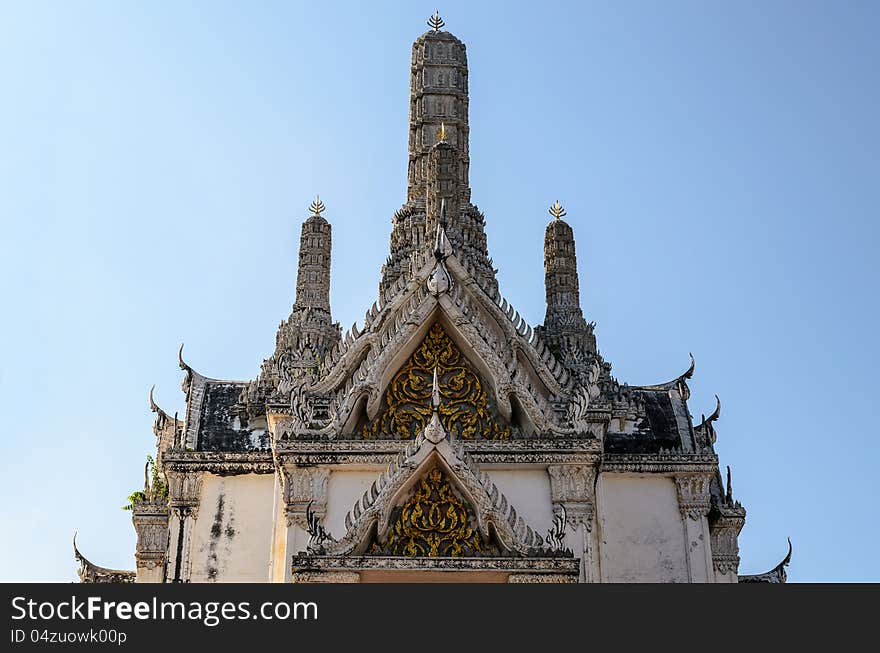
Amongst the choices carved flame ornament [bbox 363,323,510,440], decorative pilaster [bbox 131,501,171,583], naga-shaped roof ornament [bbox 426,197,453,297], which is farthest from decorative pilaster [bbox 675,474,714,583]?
decorative pilaster [bbox 131,501,171,583]

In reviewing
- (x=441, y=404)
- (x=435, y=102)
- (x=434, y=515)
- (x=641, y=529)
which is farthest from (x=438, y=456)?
(x=435, y=102)

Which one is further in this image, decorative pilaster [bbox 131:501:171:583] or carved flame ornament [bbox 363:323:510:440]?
decorative pilaster [bbox 131:501:171:583]

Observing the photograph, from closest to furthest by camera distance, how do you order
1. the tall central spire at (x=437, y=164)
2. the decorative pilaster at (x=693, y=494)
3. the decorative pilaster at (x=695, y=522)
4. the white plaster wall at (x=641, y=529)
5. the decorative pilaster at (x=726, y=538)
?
the white plaster wall at (x=641, y=529), the decorative pilaster at (x=695, y=522), the decorative pilaster at (x=693, y=494), the decorative pilaster at (x=726, y=538), the tall central spire at (x=437, y=164)

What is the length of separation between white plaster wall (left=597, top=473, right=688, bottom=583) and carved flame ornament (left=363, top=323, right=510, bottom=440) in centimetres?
345

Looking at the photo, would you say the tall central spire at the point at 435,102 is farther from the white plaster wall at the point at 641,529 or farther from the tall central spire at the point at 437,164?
the white plaster wall at the point at 641,529

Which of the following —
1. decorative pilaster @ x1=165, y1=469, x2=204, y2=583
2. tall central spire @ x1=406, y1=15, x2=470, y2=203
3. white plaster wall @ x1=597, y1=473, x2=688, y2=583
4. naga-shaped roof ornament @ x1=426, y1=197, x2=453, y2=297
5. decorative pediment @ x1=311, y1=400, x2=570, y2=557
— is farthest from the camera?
tall central spire @ x1=406, y1=15, x2=470, y2=203

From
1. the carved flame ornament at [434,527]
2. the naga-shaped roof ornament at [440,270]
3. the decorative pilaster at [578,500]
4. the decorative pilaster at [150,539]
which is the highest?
the naga-shaped roof ornament at [440,270]

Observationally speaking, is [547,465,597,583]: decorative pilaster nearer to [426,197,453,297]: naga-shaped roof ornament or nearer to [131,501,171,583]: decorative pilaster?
[426,197,453,297]: naga-shaped roof ornament

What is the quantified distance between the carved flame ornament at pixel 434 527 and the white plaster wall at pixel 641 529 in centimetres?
615

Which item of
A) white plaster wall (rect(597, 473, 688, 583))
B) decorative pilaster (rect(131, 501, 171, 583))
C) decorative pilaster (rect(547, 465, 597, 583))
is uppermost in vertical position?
decorative pilaster (rect(131, 501, 171, 583))

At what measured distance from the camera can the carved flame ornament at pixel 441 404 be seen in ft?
66.4

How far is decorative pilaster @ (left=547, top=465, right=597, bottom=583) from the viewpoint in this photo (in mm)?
20188

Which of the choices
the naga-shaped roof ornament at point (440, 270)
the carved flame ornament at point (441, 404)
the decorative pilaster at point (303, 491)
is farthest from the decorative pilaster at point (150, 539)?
the naga-shaped roof ornament at point (440, 270)
